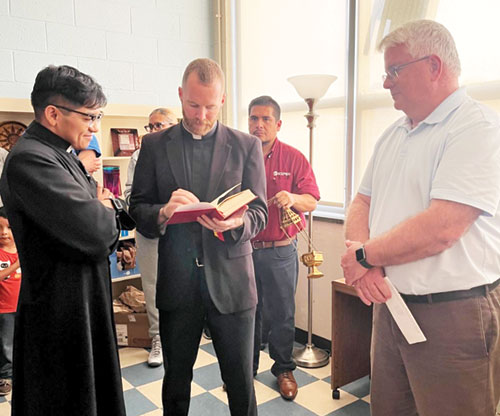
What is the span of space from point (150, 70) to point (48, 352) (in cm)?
275

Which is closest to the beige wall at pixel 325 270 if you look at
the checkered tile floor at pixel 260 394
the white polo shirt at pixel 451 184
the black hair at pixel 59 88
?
the checkered tile floor at pixel 260 394

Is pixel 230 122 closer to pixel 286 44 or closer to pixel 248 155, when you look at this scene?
pixel 286 44

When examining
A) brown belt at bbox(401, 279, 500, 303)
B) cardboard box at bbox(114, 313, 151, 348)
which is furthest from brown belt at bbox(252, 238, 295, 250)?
brown belt at bbox(401, 279, 500, 303)

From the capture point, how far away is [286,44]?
11.4ft

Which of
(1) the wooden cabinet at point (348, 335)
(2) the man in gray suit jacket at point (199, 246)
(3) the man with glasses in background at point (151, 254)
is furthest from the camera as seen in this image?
(3) the man with glasses in background at point (151, 254)

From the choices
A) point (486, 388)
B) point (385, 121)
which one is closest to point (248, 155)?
point (486, 388)

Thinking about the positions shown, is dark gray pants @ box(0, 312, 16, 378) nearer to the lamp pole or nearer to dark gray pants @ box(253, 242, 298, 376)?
dark gray pants @ box(253, 242, 298, 376)

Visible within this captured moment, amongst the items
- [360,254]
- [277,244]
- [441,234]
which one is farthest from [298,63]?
[441,234]

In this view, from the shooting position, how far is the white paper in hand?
131 centimetres

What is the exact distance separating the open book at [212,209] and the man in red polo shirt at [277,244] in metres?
1.02

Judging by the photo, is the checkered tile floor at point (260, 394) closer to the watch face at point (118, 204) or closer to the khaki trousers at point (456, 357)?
the khaki trousers at point (456, 357)

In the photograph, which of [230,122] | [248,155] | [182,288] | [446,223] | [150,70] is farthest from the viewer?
[230,122]

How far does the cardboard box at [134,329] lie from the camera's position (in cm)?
318

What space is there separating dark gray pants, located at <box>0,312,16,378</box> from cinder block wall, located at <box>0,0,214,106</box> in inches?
57.6
